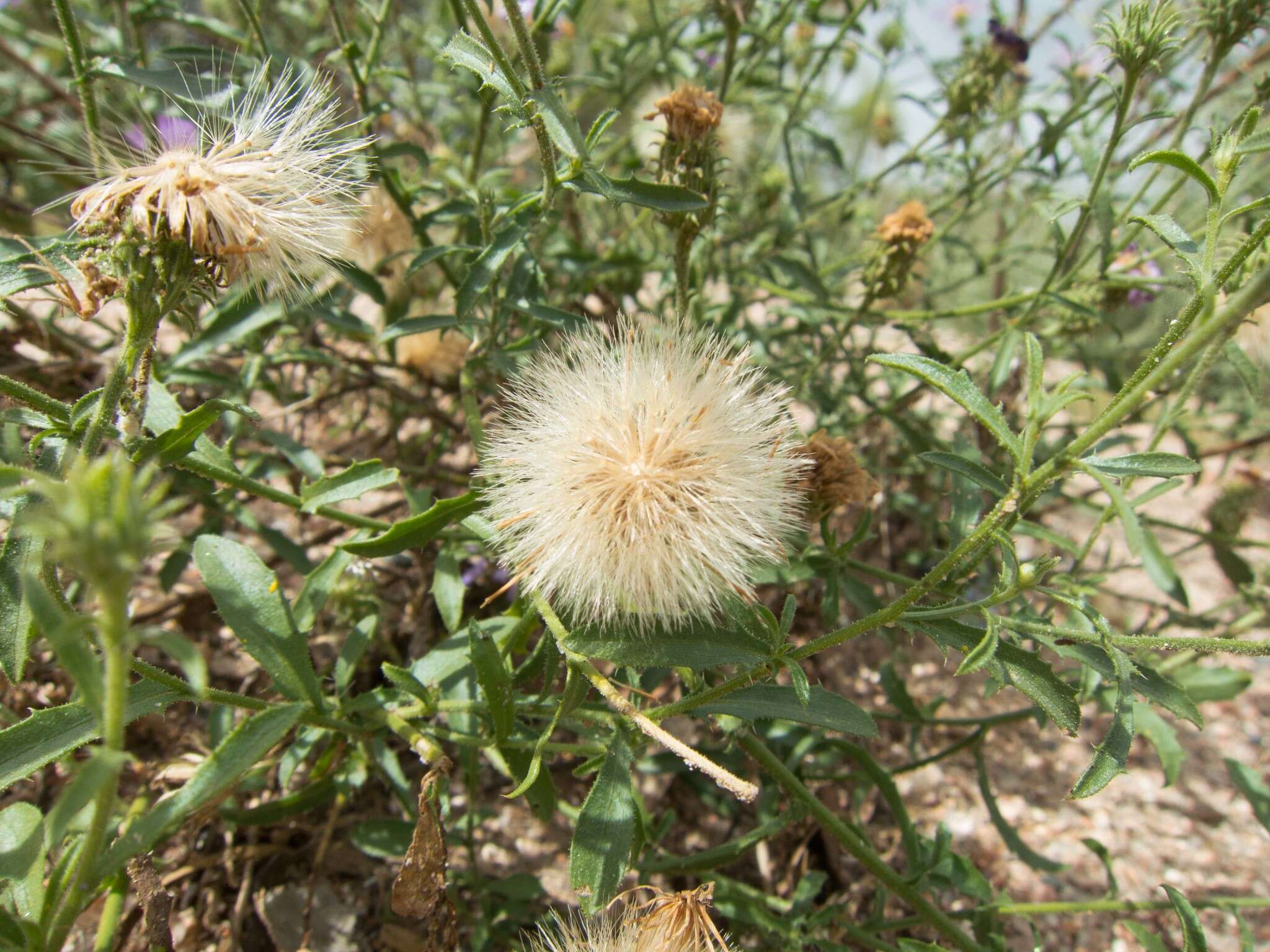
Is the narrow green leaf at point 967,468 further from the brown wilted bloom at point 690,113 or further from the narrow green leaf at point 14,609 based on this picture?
the narrow green leaf at point 14,609

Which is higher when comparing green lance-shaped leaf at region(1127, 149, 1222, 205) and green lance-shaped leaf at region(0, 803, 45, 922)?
green lance-shaped leaf at region(1127, 149, 1222, 205)

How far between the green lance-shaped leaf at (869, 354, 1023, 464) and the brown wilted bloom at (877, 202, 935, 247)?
3.37 ft

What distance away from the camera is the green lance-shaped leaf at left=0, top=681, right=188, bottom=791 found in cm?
137

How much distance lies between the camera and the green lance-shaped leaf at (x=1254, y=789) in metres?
2.19

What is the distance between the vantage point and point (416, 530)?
174 centimetres

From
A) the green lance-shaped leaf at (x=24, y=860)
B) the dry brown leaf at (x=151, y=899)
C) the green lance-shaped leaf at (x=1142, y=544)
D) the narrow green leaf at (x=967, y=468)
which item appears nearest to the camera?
the green lance-shaped leaf at (x=1142, y=544)

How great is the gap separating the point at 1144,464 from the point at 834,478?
66 centimetres

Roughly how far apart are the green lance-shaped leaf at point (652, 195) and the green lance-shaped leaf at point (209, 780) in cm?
120

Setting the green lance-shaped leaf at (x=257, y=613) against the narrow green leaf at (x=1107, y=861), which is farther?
the narrow green leaf at (x=1107, y=861)

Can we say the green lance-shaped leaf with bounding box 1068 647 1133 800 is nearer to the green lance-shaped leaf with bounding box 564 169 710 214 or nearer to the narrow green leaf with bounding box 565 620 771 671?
the narrow green leaf with bounding box 565 620 771 671

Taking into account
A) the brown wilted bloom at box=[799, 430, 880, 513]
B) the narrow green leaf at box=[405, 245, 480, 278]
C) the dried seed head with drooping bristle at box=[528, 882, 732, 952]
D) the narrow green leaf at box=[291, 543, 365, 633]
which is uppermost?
the narrow green leaf at box=[405, 245, 480, 278]

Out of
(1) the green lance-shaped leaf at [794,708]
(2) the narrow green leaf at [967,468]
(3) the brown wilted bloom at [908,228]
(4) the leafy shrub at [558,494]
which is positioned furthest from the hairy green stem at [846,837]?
(3) the brown wilted bloom at [908,228]

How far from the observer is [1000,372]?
7.68ft

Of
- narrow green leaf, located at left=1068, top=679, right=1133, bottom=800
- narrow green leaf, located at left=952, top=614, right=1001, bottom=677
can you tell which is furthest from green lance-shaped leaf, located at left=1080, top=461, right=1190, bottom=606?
narrow green leaf, located at left=1068, top=679, right=1133, bottom=800
